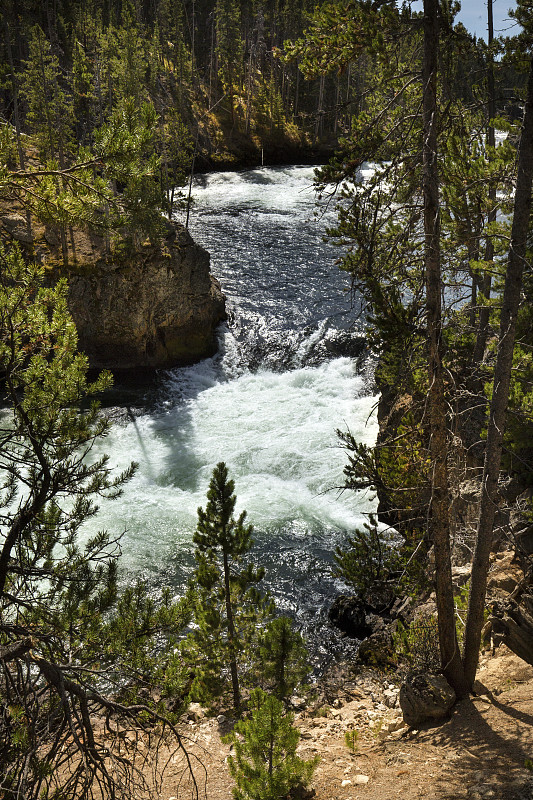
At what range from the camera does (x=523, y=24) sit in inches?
255

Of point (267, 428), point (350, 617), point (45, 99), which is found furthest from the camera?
point (45, 99)

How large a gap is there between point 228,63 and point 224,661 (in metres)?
59.7

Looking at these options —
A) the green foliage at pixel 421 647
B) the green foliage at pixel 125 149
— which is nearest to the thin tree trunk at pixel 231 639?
the green foliage at pixel 421 647

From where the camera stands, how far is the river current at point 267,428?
14750 mm

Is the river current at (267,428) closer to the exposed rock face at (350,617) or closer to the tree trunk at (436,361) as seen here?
the exposed rock face at (350,617)

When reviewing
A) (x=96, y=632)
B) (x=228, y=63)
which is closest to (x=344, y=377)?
(x=96, y=632)

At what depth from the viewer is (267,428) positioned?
20109 mm

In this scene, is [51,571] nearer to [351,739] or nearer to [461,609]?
[351,739]

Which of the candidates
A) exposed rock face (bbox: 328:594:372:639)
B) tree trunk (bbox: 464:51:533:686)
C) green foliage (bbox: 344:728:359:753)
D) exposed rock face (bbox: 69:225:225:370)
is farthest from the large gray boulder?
exposed rock face (bbox: 69:225:225:370)

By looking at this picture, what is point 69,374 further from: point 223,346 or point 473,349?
point 223,346

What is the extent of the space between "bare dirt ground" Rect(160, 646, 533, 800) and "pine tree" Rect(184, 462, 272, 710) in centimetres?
94

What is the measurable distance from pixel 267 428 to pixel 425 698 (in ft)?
41.1

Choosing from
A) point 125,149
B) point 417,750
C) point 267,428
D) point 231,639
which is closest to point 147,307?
point 267,428

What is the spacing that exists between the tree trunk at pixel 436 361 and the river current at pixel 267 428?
1.66 meters
